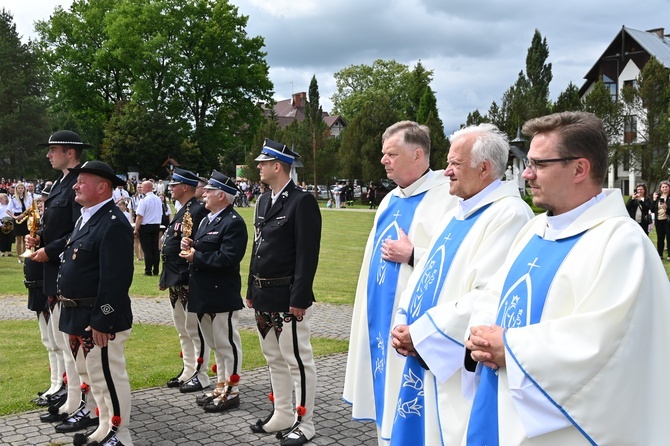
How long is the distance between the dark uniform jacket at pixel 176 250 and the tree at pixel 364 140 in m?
44.0

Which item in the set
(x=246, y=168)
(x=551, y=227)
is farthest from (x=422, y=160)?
(x=246, y=168)

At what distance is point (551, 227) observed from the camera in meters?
3.02

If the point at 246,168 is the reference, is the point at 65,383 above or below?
below

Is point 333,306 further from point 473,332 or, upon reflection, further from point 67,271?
point 473,332

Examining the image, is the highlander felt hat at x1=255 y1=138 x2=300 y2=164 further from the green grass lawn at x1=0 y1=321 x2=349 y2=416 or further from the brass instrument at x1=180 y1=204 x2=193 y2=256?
the green grass lawn at x1=0 y1=321 x2=349 y2=416

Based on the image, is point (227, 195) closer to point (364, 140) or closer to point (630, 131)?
point (630, 131)

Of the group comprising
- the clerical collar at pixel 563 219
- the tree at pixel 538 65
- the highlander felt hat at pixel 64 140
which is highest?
the tree at pixel 538 65

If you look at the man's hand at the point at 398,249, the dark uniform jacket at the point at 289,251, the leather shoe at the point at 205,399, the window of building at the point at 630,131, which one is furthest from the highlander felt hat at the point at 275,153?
the window of building at the point at 630,131

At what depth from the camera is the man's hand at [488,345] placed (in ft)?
9.52

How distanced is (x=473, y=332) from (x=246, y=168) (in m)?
59.1

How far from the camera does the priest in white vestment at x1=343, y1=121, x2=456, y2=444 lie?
4734mm

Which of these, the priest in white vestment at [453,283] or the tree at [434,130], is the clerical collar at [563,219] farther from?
the tree at [434,130]

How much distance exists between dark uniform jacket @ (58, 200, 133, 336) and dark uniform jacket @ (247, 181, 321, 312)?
1.09m

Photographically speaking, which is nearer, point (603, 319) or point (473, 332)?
point (603, 319)
